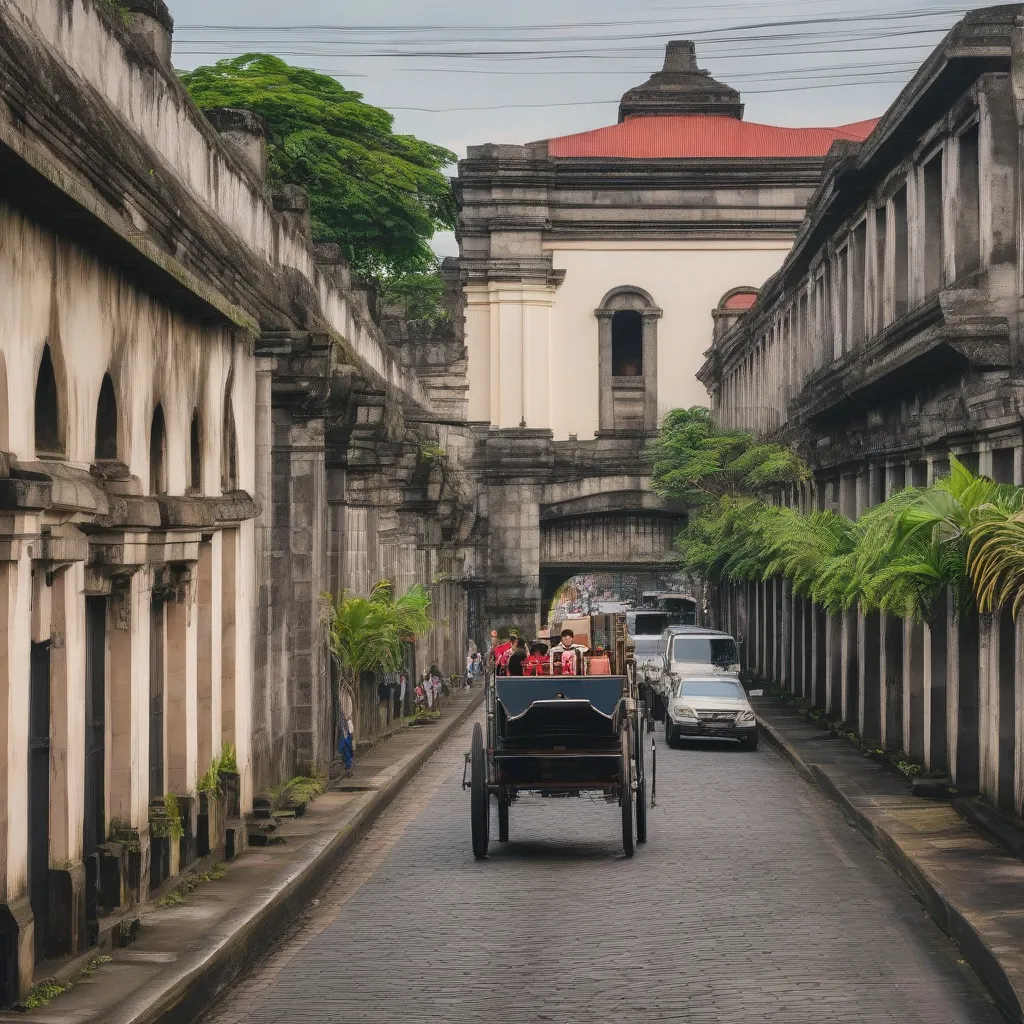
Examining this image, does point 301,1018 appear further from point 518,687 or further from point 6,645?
point 518,687

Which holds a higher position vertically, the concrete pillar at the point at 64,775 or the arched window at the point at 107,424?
the arched window at the point at 107,424

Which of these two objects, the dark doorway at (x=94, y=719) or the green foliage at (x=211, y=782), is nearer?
the dark doorway at (x=94, y=719)

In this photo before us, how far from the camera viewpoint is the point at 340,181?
5103 centimetres

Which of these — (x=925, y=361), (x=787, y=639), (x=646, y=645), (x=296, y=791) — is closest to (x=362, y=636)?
(x=296, y=791)

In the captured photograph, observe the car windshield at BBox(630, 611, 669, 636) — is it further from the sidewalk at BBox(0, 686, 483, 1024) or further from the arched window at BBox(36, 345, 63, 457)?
the arched window at BBox(36, 345, 63, 457)

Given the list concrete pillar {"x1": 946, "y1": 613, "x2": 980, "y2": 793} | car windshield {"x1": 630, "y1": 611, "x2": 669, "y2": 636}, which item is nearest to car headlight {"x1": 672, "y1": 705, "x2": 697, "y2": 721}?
concrete pillar {"x1": 946, "y1": 613, "x2": 980, "y2": 793}

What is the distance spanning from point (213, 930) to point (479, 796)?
5135mm

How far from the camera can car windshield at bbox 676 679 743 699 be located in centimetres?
3350

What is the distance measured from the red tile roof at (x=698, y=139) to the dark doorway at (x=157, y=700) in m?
54.4

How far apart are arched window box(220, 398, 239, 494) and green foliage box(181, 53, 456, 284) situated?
27.7m

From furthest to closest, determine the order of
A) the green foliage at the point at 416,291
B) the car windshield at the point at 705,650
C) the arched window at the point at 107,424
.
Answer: the green foliage at the point at 416,291 < the car windshield at the point at 705,650 < the arched window at the point at 107,424

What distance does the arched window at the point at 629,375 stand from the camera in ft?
219

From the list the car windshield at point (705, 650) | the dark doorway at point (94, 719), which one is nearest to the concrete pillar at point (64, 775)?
the dark doorway at point (94, 719)

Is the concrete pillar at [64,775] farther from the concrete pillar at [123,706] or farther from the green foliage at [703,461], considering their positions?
the green foliage at [703,461]
